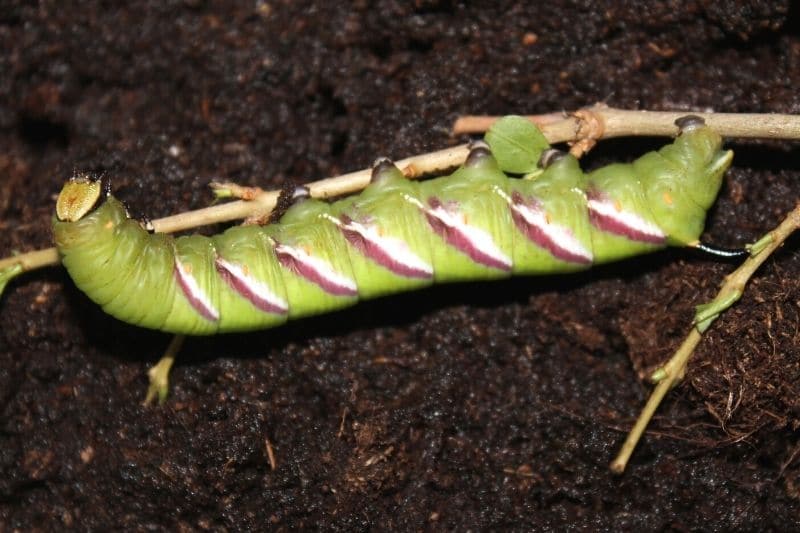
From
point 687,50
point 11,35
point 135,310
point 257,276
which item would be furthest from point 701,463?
point 11,35

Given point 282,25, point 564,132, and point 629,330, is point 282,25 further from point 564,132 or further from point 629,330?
point 629,330

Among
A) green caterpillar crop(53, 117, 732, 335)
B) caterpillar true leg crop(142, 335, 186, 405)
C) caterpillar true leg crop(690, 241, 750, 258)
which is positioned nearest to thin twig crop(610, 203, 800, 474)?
caterpillar true leg crop(690, 241, 750, 258)

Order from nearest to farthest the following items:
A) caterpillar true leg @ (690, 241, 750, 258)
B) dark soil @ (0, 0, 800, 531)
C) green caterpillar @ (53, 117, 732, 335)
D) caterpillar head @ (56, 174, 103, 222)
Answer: caterpillar head @ (56, 174, 103, 222), green caterpillar @ (53, 117, 732, 335), caterpillar true leg @ (690, 241, 750, 258), dark soil @ (0, 0, 800, 531)

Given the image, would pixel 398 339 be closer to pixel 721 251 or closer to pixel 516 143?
pixel 516 143

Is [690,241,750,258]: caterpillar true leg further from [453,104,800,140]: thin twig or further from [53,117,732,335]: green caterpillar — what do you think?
[453,104,800,140]: thin twig

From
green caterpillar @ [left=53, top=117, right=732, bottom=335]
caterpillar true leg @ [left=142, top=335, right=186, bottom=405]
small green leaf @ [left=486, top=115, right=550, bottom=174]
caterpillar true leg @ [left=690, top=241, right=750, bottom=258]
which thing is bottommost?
caterpillar true leg @ [left=142, top=335, right=186, bottom=405]

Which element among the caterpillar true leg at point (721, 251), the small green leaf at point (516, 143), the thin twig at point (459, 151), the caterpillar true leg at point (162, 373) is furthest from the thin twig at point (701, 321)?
the caterpillar true leg at point (162, 373)
